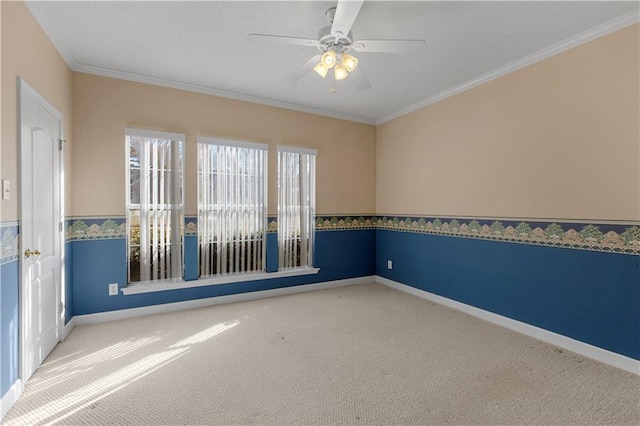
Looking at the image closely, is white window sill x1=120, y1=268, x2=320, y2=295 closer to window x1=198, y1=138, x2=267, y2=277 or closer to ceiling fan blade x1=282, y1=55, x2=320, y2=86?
window x1=198, y1=138, x2=267, y2=277

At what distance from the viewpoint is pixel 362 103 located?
4.32 metres

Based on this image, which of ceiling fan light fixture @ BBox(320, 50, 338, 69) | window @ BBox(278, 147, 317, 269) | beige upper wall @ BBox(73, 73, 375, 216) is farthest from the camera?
window @ BBox(278, 147, 317, 269)

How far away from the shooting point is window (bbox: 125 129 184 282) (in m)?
3.53

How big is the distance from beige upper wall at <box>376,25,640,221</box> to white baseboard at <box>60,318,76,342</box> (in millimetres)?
Result: 4117

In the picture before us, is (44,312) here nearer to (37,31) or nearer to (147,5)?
(37,31)

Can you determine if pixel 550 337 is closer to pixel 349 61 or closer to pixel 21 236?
pixel 349 61

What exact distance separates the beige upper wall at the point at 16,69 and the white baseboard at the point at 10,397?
105cm

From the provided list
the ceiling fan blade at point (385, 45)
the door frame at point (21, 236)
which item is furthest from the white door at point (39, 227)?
the ceiling fan blade at point (385, 45)

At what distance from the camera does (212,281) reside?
12.8ft

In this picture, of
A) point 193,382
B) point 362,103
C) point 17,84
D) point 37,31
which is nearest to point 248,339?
point 193,382

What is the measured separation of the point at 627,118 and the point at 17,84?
14.1 feet

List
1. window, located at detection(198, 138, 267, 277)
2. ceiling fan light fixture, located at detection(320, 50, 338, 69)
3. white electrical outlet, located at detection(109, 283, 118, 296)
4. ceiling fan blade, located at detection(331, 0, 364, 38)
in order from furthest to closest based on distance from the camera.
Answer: window, located at detection(198, 138, 267, 277) → white electrical outlet, located at detection(109, 283, 118, 296) → ceiling fan light fixture, located at detection(320, 50, 338, 69) → ceiling fan blade, located at detection(331, 0, 364, 38)

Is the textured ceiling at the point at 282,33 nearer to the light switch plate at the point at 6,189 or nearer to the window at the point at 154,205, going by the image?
the window at the point at 154,205

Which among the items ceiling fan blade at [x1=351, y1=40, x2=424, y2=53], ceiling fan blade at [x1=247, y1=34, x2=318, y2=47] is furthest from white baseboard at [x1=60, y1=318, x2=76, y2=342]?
→ ceiling fan blade at [x1=351, y1=40, x2=424, y2=53]
